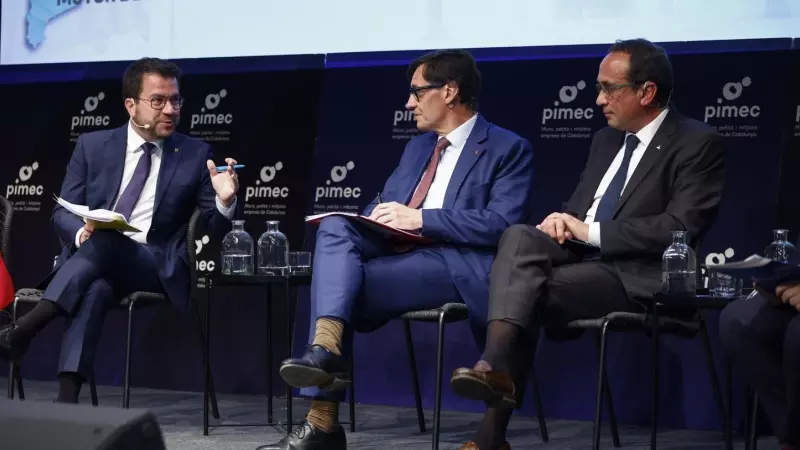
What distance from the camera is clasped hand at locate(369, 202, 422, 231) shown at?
4383mm

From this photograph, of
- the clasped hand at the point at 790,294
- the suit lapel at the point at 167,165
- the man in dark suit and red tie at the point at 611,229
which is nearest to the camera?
the clasped hand at the point at 790,294

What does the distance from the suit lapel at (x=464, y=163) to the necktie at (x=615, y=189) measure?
20.8 inches

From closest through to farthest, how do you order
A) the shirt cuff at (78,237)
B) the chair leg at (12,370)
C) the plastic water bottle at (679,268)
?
the plastic water bottle at (679,268) → the shirt cuff at (78,237) → the chair leg at (12,370)

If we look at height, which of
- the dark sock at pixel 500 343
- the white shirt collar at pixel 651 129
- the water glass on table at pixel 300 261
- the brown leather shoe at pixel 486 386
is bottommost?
the brown leather shoe at pixel 486 386

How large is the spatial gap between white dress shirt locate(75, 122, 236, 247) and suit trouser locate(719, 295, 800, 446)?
2.22 m

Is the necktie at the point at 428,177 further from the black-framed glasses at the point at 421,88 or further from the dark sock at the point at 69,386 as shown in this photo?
the dark sock at the point at 69,386

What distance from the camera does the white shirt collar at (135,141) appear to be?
5.27m

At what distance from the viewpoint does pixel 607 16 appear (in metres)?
5.39

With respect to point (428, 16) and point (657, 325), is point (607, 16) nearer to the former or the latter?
point (428, 16)

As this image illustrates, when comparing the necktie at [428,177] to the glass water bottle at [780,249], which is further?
the necktie at [428,177]

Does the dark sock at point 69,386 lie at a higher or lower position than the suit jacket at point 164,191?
lower

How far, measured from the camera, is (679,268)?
3.96 m

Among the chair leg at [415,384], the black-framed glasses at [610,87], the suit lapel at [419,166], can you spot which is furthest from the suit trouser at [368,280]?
the black-framed glasses at [610,87]

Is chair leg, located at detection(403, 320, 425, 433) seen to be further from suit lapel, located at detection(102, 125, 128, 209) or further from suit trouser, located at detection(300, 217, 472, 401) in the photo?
suit lapel, located at detection(102, 125, 128, 209)
